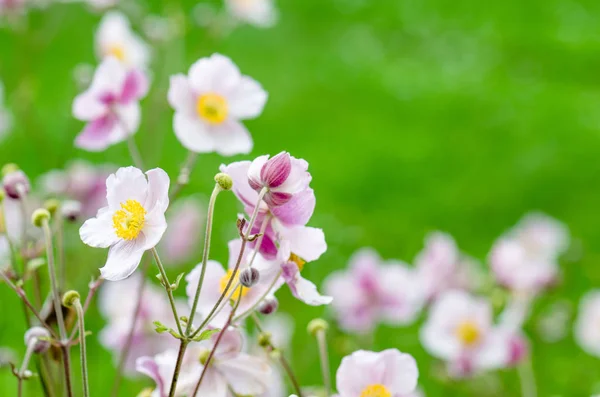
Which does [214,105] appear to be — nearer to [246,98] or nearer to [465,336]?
[246,98]

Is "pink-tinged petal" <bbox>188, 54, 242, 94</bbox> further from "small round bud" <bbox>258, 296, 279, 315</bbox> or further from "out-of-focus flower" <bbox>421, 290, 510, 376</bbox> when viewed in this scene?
"out-of-focus flower" <bbox>421, 290, 510, 376</bbox>

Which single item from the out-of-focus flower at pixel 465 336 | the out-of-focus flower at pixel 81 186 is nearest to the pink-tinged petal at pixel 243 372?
the out-of-focus flower at pixel 465 336

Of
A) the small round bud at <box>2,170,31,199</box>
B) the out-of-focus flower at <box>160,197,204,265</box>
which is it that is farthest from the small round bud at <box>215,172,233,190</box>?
the out-of-focus flower at <box>160,197,204,265</box>

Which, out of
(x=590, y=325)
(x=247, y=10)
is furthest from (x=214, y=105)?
(x=590, y=325)

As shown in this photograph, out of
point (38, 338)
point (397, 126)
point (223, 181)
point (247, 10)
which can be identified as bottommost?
point (38, 338)

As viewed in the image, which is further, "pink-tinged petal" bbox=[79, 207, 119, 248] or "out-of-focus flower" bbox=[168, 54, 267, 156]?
"out-of-focus flower" bbox=[168, 54, 267, 156]

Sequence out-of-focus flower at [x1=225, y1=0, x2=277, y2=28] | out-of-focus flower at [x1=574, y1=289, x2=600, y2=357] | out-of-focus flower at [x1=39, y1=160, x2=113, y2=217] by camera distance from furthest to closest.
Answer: out-of-focus flower at [x1=225, y1=0, x2=277, y2=28] → out-of-focus flower at [x1=574, y1=289, x2=600, y2=357] → out-of-focus flower at [x1=39, y1=160, x2=113, y2=217]

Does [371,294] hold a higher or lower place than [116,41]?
lower
